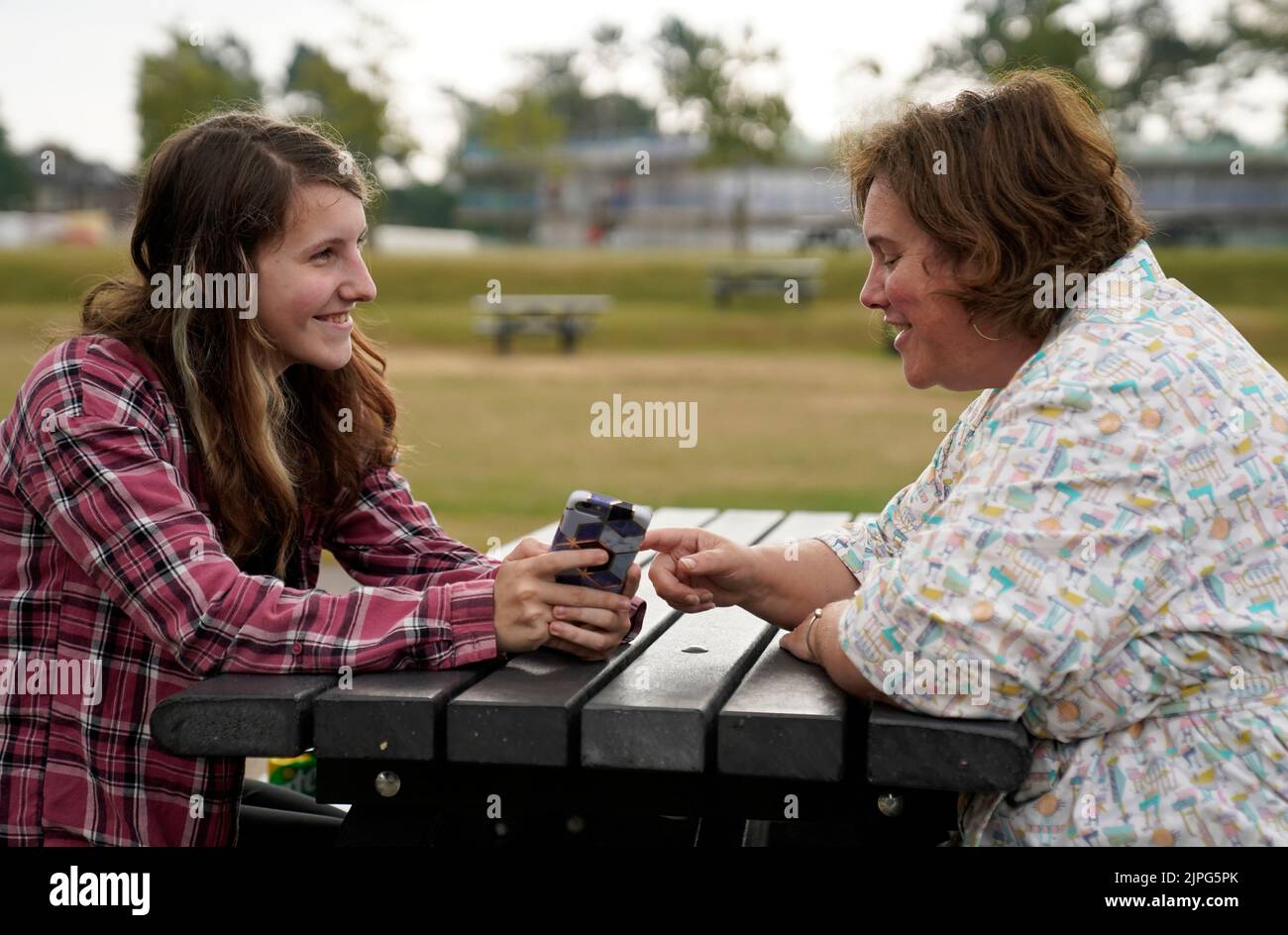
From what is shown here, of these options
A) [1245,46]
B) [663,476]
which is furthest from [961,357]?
[1245,46]

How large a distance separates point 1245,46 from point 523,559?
45967 millimetres

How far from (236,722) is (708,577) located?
90cm

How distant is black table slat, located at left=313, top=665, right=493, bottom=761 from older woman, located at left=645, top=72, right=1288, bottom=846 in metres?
0.61

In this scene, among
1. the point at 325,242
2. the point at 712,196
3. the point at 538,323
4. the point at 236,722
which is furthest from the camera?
the point at 712,196

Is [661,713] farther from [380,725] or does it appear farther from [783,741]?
[380,725]

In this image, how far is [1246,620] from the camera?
6.46 ft

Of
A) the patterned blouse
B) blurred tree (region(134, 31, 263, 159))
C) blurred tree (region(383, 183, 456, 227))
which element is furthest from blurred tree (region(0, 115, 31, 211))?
the patterned blouse

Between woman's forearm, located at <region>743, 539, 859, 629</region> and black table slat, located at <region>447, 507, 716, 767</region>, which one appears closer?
black table slat, located at <region>447, 507, 716, 767</region>

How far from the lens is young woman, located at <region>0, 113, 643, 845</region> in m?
2.21

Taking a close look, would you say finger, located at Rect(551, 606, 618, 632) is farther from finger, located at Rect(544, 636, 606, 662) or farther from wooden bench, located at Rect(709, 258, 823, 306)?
wooden bench, located at Rect(709, 258, 823, 306)

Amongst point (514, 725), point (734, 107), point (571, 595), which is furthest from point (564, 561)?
point (734, 107)

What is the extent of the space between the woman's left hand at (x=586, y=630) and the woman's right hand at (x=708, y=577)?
232 mm

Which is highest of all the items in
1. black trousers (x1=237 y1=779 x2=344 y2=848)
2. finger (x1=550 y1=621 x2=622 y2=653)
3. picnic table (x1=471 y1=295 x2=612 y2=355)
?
picnic table (x1=471 y1=295 x2=612 y2=355)

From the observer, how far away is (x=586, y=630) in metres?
2.30
